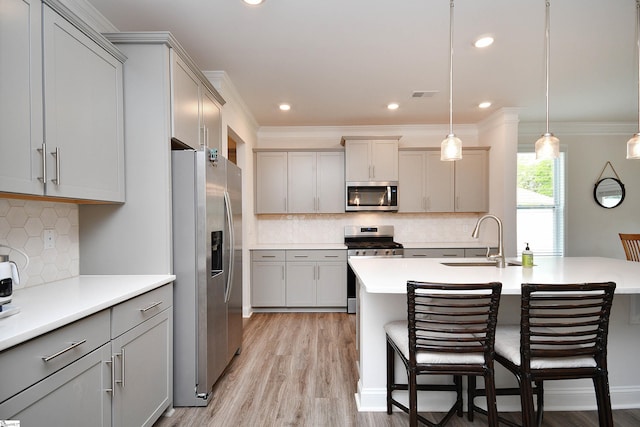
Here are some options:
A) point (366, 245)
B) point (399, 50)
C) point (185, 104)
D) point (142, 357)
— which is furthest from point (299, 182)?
point (142, 357)

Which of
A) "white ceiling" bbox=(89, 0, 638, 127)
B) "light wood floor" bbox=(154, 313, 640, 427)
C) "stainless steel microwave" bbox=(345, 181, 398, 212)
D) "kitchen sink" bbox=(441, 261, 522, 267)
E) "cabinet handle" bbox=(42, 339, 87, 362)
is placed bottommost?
"light wood floor" bbox=(154, 313, 640, 427)

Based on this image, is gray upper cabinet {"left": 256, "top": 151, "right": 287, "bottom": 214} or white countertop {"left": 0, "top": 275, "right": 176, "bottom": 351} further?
gray upper cabinet {"left": 256, "top": 151, "right": 287, "bottom": 214}

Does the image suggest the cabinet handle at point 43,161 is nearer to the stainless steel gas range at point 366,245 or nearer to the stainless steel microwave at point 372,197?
the stainless steel gas range at point 366,245

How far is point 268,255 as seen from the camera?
4461mm

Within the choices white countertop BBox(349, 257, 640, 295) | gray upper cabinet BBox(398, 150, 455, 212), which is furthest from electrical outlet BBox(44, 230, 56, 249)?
gray upper cabinet BBox(398, 150, 455, 212)

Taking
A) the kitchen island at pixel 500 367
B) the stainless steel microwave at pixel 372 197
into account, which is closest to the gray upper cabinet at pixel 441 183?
the stainless steel microwave at pixel 372 197

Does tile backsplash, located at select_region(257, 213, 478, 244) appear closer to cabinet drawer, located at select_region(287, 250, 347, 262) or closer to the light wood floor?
cabinet drawer, located at select_region(287, 250, 347, 262)

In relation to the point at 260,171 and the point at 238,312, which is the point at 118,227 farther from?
the point at 260,171

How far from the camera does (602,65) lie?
10.3ft

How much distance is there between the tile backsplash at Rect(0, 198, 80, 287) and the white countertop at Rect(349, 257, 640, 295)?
5.97ft

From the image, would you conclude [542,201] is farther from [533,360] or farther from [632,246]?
[533,360]

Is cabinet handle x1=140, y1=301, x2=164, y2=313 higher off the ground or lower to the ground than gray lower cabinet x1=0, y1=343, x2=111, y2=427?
higher

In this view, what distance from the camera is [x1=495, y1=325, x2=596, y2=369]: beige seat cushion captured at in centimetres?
162

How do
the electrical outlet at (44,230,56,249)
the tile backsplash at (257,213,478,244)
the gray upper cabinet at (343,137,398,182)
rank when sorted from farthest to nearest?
1. the tile backsplash at (257,213,478,244)
2. the gray upper cabinet at (343,137,398,182)
3. the electrical outlet at (44,230,56,249)
